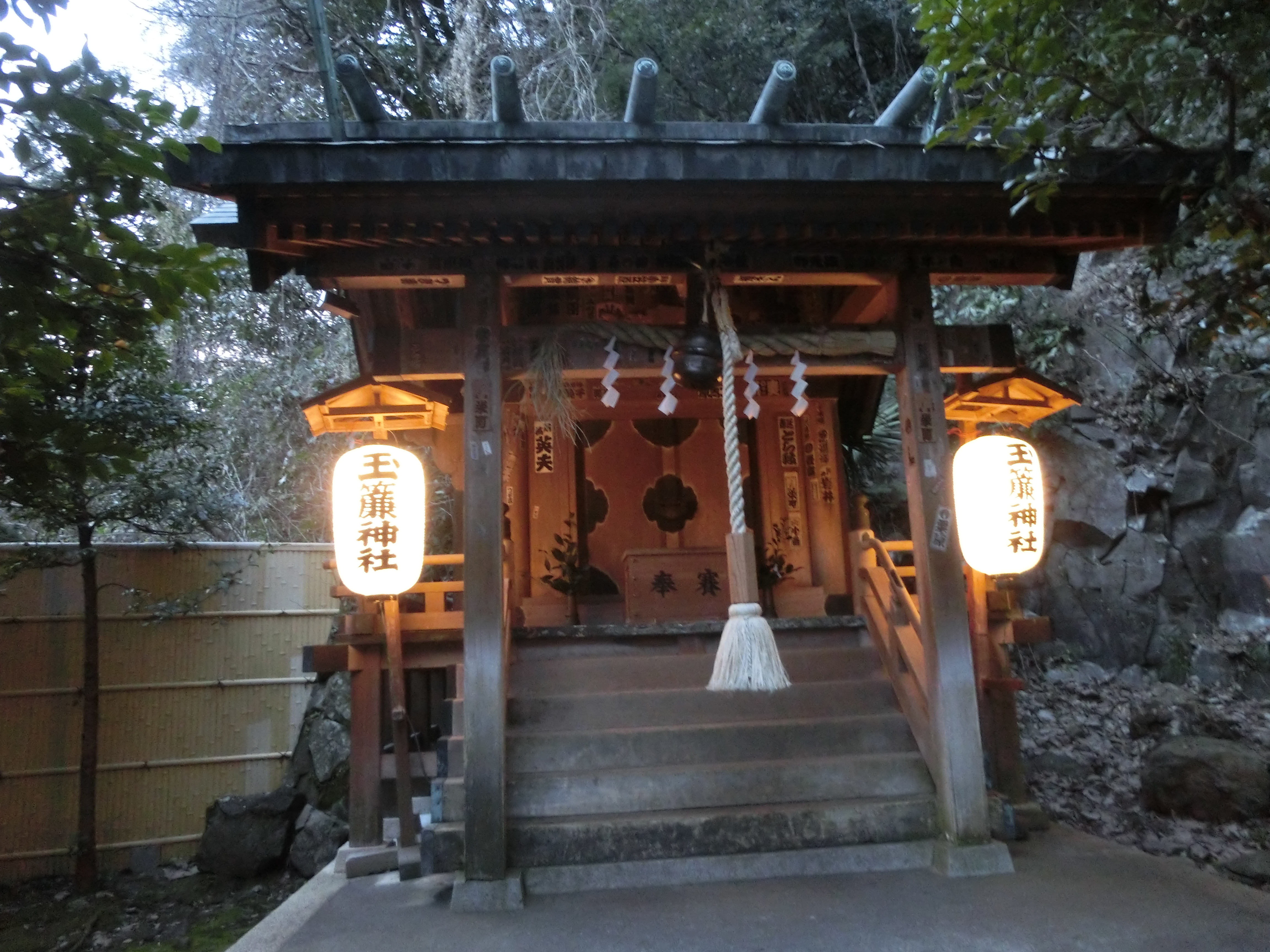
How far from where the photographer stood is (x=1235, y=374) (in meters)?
12.1

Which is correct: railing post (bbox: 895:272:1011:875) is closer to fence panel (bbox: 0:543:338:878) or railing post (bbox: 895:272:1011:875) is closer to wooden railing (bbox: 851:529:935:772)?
wooden railing (bbox: 851:529:935:772)

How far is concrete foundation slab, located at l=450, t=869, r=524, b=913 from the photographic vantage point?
4.79 m

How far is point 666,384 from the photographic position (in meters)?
5.42

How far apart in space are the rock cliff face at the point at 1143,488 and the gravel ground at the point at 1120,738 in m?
0.86

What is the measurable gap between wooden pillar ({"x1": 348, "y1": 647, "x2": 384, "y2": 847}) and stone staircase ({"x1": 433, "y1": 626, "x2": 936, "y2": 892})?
1242 mm

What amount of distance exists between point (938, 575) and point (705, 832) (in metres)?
2.12

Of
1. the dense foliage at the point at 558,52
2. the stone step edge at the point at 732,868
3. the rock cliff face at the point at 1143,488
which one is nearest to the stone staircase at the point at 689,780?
the stone step edge at the point at 732,868

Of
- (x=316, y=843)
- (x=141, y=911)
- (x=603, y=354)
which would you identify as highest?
(x=603, y=354)

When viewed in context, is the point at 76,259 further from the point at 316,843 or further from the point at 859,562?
the point at 316,843

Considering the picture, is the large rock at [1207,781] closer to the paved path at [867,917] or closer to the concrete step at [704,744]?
the paved path at [867,917]

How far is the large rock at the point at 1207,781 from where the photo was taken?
25.3 feet

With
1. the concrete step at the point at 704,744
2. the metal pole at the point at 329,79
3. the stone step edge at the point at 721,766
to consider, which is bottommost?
the stone step edge at the point at 721,766

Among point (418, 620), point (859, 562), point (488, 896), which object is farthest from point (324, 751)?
point (859, 562)

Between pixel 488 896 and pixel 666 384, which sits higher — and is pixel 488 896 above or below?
below
